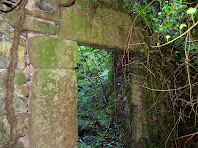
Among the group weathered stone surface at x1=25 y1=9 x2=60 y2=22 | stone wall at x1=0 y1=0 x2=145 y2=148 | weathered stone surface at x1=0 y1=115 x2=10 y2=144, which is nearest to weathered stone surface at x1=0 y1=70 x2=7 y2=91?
stone wall at x1=0 y1=0 x2=145 y2=148

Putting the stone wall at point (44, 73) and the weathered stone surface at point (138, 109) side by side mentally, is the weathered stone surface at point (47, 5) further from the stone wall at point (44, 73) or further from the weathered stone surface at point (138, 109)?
the weathered stone surface at point (138, 109)

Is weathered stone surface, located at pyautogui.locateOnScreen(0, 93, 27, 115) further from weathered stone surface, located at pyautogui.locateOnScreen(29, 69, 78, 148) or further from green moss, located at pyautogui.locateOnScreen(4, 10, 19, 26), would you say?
green moss, located at pyautogui.locateOnScreen(4, 10, 19, 26)

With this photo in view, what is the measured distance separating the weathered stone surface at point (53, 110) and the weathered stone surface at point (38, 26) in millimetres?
351

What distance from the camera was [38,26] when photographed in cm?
143

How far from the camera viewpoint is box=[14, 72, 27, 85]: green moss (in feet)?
4.21

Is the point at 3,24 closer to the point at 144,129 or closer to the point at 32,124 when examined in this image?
the point at 32,124

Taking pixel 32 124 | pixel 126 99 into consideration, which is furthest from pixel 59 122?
pixel 126 99

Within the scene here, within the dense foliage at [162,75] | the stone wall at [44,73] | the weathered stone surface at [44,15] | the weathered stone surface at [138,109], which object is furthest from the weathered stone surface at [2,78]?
the weathered stone surface at [138,109]

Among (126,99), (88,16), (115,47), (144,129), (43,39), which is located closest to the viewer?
(43,39)

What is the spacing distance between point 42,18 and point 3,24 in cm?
34

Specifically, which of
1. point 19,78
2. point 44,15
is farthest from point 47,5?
point 19,78

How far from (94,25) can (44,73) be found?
Answer: 0.81m

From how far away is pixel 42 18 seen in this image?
1.46 metres

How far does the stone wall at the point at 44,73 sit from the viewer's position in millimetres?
1274
